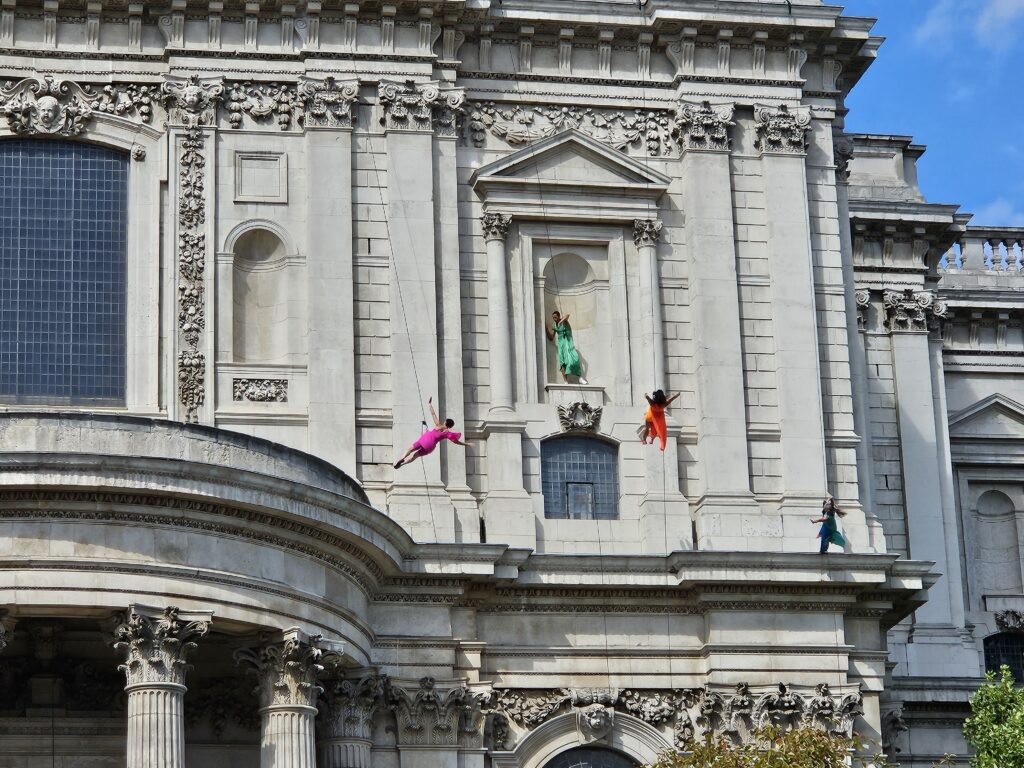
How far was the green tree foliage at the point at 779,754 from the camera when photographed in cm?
3609

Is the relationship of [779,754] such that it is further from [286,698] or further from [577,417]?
[577,417]

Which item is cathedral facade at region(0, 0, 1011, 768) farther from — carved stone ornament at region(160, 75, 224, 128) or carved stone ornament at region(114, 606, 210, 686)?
carved stone ornament at region(114, 606, 210, 686)

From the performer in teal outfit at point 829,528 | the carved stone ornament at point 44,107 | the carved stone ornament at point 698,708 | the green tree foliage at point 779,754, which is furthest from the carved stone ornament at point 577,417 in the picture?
the carved stone ornament at point 44,107

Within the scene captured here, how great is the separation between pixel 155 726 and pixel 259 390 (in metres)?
8.89

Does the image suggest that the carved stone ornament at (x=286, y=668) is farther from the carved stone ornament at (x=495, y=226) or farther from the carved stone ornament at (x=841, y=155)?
the carved stone ornament at (x=841, y=155)

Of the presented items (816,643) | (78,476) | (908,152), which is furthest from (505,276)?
(908,152)

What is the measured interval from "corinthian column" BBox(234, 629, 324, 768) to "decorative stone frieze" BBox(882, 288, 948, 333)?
22712mm

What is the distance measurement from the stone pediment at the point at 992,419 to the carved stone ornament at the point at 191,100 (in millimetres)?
21057

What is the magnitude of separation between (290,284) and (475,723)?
8.36 m

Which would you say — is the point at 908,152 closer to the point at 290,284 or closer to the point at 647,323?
the point at 647,323

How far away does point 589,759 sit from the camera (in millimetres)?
41250

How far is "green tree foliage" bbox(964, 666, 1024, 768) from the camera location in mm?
41416

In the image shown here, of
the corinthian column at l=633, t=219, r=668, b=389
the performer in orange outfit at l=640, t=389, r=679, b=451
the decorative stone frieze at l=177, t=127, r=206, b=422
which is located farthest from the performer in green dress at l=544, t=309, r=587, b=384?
the decorative stone frieze at l=177, t=127, r=206, b=422

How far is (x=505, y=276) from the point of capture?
143 ft
